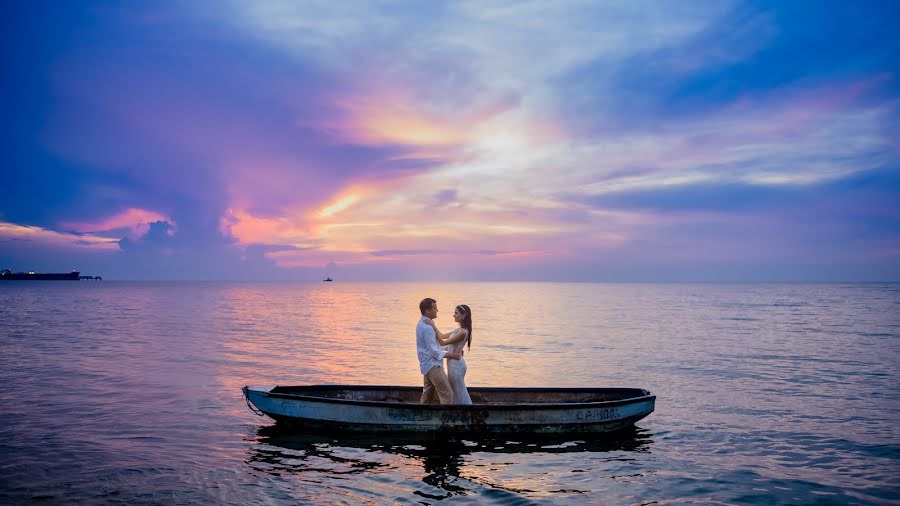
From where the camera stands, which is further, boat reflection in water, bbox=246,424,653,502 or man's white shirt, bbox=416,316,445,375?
man's white shirt, bbox=416,316,445,375

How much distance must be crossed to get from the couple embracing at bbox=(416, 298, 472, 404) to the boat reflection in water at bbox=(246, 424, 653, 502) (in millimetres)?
1201

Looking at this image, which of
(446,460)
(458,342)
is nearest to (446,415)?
(446,460)

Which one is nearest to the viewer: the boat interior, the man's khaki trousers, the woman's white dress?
the man's khaki trousers

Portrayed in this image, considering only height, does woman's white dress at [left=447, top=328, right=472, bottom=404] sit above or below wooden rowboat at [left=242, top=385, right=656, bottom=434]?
above

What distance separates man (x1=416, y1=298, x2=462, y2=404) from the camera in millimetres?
15015

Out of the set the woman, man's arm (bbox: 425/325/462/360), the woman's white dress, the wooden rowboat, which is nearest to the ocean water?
the wooden rowboat

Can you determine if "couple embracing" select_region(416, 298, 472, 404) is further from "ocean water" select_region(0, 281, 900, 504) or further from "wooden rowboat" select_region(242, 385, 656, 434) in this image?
"ocean water" select_region(0, 281, 900, 504)

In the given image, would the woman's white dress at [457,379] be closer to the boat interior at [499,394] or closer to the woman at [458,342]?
the woman at [458,342]

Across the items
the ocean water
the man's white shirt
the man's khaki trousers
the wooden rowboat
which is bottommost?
the ocean water

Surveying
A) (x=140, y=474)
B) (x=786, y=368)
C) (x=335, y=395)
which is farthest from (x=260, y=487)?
(x=786, y=368)

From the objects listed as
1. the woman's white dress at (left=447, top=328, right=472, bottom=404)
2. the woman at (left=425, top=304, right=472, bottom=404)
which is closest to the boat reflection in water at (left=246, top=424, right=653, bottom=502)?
the woman's white dress at (left=447, top=328, right=472, bottom=404)

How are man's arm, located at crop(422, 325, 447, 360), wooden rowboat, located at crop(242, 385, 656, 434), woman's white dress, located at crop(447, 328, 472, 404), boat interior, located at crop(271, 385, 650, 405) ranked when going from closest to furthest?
man's arm, located at crop(422, 325, 447, 360)
wooden rowboat, located at crop(242, 385, 656, 434)
woman's white dress, located at crop(447, 328, 472, 404)
boat interior, located at crop(271, 385, 650, 405)

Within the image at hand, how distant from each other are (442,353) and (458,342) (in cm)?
51

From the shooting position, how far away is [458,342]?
1530 cm
